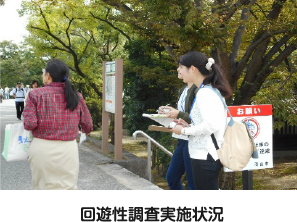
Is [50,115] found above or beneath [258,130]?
above

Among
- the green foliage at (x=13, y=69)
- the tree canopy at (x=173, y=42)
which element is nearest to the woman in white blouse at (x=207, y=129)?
the tree canopy at (x=173, y=42)

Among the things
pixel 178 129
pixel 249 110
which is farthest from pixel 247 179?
pixel 178 129

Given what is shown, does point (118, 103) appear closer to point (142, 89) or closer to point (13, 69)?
point (142, 89)

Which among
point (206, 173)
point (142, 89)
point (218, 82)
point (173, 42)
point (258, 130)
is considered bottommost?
point (206, 173)

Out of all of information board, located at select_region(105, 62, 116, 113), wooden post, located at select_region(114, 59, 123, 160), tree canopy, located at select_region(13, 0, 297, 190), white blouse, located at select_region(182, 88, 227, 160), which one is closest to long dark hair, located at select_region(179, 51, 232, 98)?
white blouse, located at select_region(182, 88, 227, 160)

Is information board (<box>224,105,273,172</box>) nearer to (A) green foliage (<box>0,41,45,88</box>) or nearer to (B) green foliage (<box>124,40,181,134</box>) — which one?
(B) green foliage (<box>124,40,181,134</box>)

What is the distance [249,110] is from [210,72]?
1.41 meters

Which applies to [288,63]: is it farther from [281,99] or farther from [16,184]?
[16,184]

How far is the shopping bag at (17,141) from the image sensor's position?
3.35 meters

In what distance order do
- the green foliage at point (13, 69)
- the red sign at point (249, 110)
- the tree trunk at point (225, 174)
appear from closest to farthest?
the red sign at point (249, 110) → the tree trunk at point (225, 174) → the green foliage at point (13, 69)

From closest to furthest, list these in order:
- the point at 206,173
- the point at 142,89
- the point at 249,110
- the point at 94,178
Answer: the point at 206,173
the point at 249,110
the point at 94,178
the point at 142,89

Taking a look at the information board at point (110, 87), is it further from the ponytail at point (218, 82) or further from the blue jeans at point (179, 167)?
the ponytail at point (218, 82)

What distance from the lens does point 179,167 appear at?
12.6 feet

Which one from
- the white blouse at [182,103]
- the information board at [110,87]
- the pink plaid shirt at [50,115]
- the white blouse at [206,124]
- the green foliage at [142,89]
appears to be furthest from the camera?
the green foliage at [142,89]
